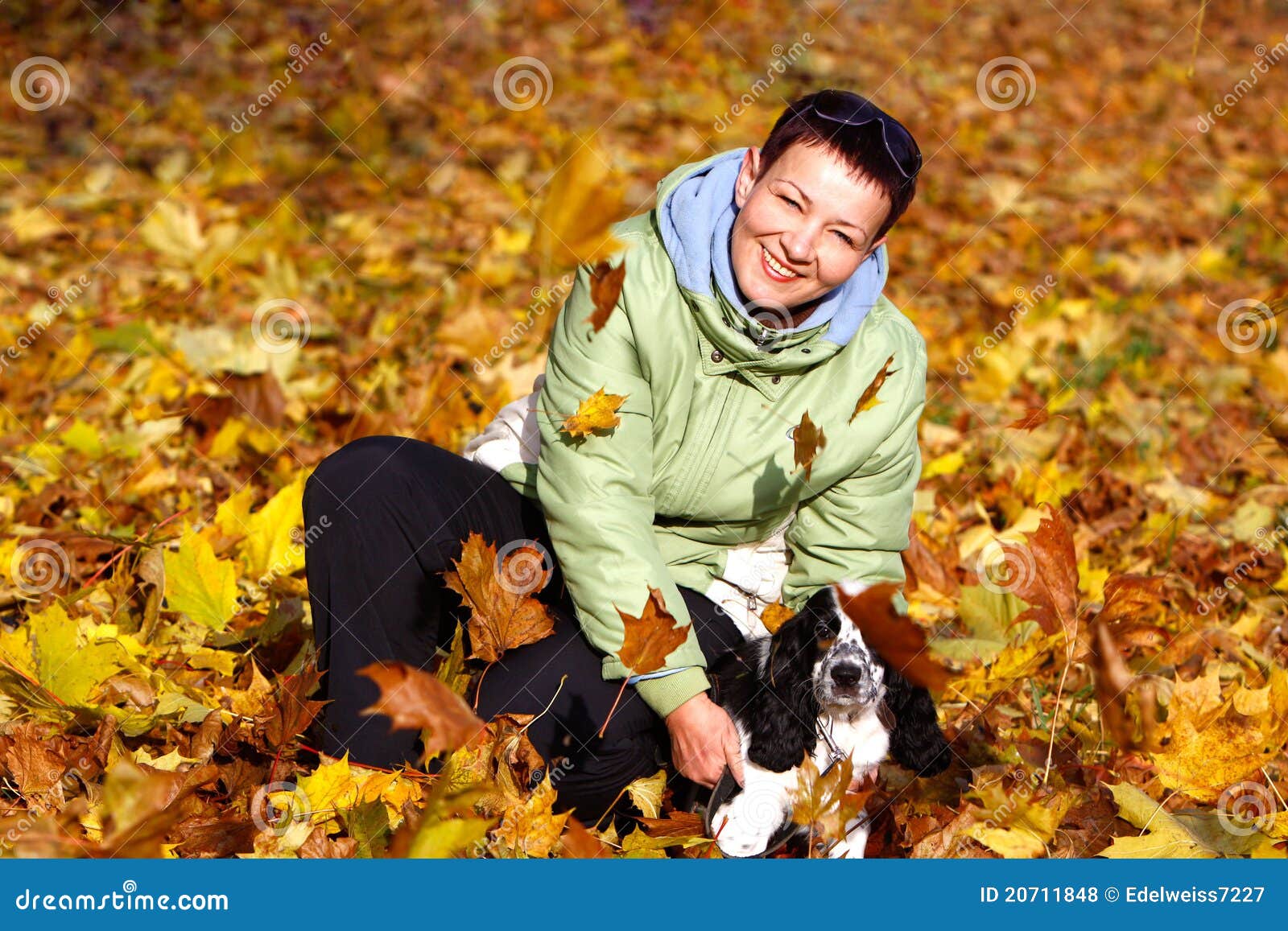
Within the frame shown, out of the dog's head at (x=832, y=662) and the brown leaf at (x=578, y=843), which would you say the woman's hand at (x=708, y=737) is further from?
the brown leaf at (x=578, y=843)

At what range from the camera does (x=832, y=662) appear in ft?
6.05

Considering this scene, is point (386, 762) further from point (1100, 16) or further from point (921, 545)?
point (1100, 16)

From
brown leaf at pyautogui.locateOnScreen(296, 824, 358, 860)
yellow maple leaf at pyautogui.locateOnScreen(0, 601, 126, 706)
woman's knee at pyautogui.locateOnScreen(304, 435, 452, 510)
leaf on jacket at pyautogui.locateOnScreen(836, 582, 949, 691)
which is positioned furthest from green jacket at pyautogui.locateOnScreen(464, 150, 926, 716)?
yellow maple leaf at pyautogui.locateOnScreen(0, 601, 126, 706)

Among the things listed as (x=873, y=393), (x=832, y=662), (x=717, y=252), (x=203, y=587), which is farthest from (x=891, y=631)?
(x=203, y=587)

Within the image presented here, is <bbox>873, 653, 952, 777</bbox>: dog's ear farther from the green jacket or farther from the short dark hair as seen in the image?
the short dark hair

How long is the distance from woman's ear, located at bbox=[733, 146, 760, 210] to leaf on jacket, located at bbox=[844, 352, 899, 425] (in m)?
0.37

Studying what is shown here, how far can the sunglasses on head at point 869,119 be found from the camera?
72.6 inches

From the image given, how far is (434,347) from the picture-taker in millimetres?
3961

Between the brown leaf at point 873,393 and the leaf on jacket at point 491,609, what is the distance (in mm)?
538

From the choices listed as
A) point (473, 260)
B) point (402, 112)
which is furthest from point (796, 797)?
point (402, 112)

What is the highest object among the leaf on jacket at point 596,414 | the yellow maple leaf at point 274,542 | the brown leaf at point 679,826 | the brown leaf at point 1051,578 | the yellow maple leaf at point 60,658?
the leaf on jacket at point 596,414

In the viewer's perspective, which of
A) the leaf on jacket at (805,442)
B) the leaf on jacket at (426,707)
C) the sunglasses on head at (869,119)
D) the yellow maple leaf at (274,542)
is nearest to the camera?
the leaf on jacket at (426,707)

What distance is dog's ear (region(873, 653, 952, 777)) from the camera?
1927mm

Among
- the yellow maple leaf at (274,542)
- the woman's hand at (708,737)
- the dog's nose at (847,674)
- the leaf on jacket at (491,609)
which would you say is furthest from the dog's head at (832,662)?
the yellow maple leaf at (274,542)
